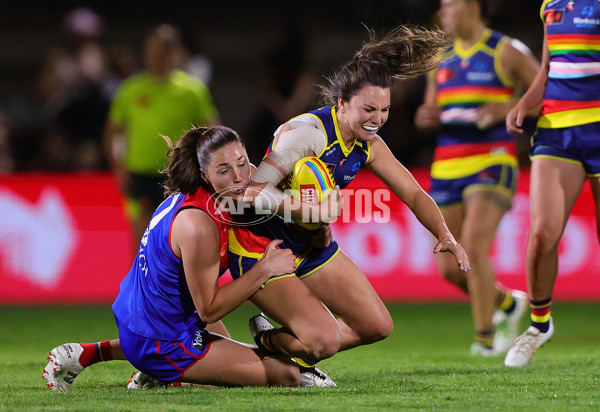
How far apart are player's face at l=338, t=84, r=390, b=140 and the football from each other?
319 millimetres

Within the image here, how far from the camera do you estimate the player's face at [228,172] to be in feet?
15.9

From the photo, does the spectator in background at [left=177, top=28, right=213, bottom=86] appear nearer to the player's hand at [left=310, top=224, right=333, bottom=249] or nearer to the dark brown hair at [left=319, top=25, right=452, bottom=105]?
the dark brown hair at [left=319, top=25, right=452, bottom=105]

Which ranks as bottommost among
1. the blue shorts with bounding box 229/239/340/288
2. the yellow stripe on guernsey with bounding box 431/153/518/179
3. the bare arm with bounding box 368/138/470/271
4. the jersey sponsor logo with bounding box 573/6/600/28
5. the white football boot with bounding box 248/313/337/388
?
the white football boot with bounding box 248/313/337/388

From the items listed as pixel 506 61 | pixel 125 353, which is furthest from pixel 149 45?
pixel 125 353

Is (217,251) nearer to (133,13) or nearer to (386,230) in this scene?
(386,230)

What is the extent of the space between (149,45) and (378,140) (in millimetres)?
4245

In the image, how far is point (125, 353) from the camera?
502 centimetres

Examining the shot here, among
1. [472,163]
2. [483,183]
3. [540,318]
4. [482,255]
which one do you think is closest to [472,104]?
[472,163]

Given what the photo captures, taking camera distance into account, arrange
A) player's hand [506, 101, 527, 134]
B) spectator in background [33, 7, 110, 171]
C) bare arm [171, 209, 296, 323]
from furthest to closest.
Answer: spectator in background [33, 7, 110, 171] < player's hand [506, 101, 527, 134] < bare arm [171, 209, 296, 323]

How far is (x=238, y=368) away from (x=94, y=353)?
2.59ft

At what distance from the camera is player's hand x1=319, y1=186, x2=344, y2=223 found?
15.6 feet

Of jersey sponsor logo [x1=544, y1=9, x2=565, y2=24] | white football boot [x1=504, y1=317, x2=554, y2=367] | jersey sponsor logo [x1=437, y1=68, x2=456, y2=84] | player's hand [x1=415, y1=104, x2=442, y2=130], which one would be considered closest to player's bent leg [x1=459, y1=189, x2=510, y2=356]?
player's hand [x1=415, y1=104, x2=442, y2=130]

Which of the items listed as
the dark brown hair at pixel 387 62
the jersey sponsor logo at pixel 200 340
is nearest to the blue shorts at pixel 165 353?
the jersey sponsor logo at pixel 200 340

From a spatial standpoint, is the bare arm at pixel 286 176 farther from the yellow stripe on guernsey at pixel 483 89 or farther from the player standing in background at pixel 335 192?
the yellow stripe on guernsey at pixel 483 89
